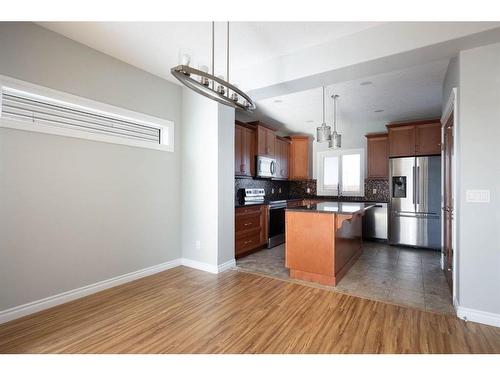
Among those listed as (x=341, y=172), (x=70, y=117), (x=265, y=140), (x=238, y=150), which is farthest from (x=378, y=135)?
(x=70, y=117)

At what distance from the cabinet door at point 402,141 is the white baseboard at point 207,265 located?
12.8 feet

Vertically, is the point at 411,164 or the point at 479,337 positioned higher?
the point at 411,164

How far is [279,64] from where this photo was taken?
2.97m

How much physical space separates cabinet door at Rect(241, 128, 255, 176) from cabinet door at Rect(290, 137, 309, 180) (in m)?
1.72

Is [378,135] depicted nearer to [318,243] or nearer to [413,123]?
[413,123]

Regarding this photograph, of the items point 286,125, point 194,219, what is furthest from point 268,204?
point 286,125

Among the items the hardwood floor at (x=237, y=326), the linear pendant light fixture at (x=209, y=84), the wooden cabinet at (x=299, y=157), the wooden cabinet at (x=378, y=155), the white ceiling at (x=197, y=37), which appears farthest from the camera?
the wooden cabinet at (x=299, y=157)

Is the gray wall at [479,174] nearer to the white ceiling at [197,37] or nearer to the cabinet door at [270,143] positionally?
the white ceiling at [197,37]

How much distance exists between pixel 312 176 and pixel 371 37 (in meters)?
4.49

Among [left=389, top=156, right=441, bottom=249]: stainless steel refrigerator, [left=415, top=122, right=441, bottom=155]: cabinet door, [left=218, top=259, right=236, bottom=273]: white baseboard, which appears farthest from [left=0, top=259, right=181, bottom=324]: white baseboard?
[left=415, top=122, right=441, bottom=155]: cabinet door

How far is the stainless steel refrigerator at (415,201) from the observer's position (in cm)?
463

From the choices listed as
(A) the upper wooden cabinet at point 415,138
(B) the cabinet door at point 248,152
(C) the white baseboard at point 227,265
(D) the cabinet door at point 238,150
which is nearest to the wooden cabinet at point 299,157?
(B) the cabinet door at point 248,152

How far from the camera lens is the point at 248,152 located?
15.9 ft
